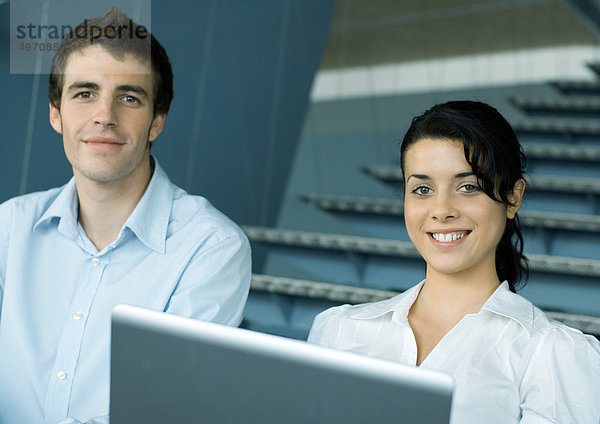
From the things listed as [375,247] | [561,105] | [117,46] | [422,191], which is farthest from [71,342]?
[561,105]

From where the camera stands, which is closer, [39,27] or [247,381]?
[247,381]

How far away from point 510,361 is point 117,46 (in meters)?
0.87

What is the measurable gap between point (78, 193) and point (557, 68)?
397 centimetres

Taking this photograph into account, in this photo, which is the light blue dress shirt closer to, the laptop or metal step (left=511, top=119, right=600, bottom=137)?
the laptop

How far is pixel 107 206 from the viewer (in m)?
1.48

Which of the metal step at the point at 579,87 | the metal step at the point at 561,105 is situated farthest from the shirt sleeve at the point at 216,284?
the metal step at the point at 579,87

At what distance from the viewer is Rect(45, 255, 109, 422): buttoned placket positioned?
4.35ft

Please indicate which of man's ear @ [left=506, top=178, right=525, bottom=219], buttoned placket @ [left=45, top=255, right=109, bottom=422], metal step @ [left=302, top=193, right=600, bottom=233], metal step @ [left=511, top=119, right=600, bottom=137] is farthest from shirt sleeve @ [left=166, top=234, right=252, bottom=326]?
metal step @ [left=511, top=119, right=600, bottom=137]

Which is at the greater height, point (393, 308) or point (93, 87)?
point (93, 87)

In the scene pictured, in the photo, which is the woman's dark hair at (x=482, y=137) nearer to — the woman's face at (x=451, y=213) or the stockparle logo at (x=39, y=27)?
the woman's face at (x=451, y=213)

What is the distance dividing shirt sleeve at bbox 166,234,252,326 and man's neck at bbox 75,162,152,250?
0.19 m

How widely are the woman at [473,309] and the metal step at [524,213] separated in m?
0.90

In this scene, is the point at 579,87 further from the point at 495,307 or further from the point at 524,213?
the point at 495,307

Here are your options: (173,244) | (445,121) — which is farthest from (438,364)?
(173,244)
